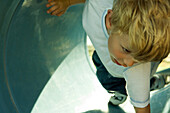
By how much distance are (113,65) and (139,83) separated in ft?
0.95

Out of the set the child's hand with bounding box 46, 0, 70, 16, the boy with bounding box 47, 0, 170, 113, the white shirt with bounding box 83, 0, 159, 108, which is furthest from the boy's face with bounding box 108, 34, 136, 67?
the child's hand with bounding box 46, 0, 70, 16

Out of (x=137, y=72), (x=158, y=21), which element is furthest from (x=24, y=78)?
(x=158, y=21)

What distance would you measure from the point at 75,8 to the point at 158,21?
37.0 inches

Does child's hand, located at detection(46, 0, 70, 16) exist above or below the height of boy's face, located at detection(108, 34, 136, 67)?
above

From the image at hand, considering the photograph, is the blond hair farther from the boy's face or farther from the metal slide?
the metal slide

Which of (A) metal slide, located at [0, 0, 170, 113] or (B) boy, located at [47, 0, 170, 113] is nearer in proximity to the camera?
(B) boy, located at [47, 0, 170, 113]

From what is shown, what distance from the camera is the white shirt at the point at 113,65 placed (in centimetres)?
134

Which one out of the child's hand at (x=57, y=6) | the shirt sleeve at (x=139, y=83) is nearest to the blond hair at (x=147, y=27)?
the shirt sleeve at (x=139, y=83)

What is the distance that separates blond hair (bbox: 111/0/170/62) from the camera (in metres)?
1.04

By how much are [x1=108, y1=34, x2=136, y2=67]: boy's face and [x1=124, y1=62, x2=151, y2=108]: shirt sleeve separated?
0.15 meters

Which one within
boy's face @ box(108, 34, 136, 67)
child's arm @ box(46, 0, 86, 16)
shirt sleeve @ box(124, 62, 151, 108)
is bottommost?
shirt sleeve @ box(124, 62, 151, 108)

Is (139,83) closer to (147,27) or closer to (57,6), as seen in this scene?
(147,27)

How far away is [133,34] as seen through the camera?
1070mm

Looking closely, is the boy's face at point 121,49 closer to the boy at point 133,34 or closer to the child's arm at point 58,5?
the boy at point 133,34
